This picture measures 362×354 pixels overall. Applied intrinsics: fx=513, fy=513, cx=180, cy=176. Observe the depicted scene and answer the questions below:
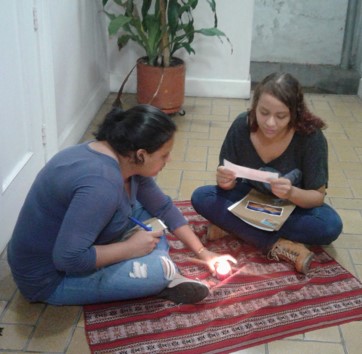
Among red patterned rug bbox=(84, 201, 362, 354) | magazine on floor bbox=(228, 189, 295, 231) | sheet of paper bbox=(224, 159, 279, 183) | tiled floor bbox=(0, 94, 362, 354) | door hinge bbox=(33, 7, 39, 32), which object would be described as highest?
door hinge bbox=(33, 7, 39, 32)

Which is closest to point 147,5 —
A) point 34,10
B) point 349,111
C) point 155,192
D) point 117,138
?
point 34,10

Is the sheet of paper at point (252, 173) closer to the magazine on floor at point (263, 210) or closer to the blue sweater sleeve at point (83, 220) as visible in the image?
the magazine on floor at point (263, 210)

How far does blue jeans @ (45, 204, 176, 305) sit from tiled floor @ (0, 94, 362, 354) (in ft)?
0.24

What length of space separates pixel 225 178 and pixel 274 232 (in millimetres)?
275

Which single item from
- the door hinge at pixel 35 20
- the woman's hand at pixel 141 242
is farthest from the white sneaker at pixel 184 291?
the door hinge at pixel 35 20

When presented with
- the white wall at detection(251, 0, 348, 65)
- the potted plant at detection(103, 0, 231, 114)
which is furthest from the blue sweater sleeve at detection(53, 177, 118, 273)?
the white wall at detection(251, 0, 348, 65)

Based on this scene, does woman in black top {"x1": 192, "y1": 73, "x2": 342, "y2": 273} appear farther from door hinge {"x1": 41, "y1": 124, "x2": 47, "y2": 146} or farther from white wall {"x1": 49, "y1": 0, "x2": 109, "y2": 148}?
white wall {"x1": 49, "y1": 0, "x2": 109, "y2": 148}

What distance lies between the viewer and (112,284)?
158cm

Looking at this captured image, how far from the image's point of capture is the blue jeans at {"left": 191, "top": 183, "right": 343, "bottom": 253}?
1895 millimetres

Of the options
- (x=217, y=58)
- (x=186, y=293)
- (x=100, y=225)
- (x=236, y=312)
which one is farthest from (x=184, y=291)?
(x=217, y=58)

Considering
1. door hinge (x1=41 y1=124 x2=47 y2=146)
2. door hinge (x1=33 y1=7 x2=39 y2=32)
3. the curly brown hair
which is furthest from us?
door hinge (x1=41 y1=124 x2=47 y2=146)

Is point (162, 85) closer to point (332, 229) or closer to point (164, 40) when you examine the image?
point (164, 40)

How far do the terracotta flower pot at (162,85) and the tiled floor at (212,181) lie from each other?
155 mm

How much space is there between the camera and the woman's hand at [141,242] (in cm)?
159
